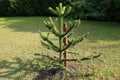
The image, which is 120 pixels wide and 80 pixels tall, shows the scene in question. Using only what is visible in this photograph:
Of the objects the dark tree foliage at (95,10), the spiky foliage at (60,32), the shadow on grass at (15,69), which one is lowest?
the shadow on grass at (15,69)

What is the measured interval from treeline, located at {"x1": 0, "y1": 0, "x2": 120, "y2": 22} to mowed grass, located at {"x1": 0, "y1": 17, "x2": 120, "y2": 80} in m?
0.95

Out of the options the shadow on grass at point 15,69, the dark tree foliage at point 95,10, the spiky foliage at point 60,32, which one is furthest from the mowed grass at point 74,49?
the dark tree foliage at point 95,10

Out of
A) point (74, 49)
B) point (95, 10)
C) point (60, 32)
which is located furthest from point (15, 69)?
point (95, 10)

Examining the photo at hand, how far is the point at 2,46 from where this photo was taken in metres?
9.27

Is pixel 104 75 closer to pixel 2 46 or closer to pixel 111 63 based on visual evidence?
pixel 111 63

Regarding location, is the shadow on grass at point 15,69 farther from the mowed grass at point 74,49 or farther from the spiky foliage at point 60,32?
the spiky foliage at point 60,32

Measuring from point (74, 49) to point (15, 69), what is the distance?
2276mm

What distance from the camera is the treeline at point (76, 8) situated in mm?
13320

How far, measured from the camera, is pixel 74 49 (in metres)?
8.62

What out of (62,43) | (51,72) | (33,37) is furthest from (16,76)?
(33,37)

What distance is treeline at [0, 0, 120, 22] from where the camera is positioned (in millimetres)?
13320

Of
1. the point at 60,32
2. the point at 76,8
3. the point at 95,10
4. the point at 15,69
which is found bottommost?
the point at 15,69

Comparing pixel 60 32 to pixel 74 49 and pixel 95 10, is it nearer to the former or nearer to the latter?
pixel 74 49

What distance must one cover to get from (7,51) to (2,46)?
73cm
